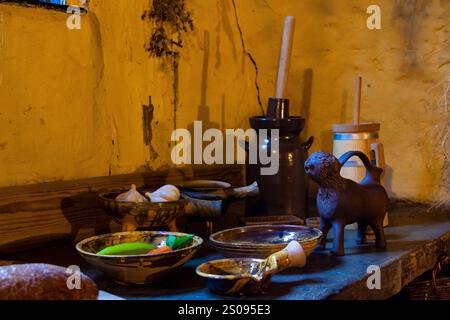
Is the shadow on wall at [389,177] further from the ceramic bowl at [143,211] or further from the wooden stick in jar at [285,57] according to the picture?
the ceramic bowl at [143,211]

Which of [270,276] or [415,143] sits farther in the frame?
[415,143]

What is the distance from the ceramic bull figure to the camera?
1177mm

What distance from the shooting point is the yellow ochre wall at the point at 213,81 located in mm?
1252

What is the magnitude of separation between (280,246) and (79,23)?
27.6 inches

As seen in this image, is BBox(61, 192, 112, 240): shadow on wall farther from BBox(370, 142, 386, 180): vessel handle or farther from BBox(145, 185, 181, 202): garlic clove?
BBox(370, 142, 386, 180): vessel handle

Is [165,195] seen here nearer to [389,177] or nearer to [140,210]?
[140,210]

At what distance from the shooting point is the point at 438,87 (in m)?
1.73

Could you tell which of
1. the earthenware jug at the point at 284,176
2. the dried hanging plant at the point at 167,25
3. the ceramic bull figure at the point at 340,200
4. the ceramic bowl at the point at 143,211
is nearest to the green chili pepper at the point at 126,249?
the ceramic bowl at the point at 143,211

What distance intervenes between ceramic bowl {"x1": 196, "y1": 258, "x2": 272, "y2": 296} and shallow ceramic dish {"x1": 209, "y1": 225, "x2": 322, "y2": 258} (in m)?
0.06

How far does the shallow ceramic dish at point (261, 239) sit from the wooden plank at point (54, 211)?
12.6 inches

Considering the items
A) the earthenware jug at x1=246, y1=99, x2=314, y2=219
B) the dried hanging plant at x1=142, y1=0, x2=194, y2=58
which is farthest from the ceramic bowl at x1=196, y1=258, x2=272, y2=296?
the dried hanging plant at x1=142, y1=0, x2=194, y2=58
